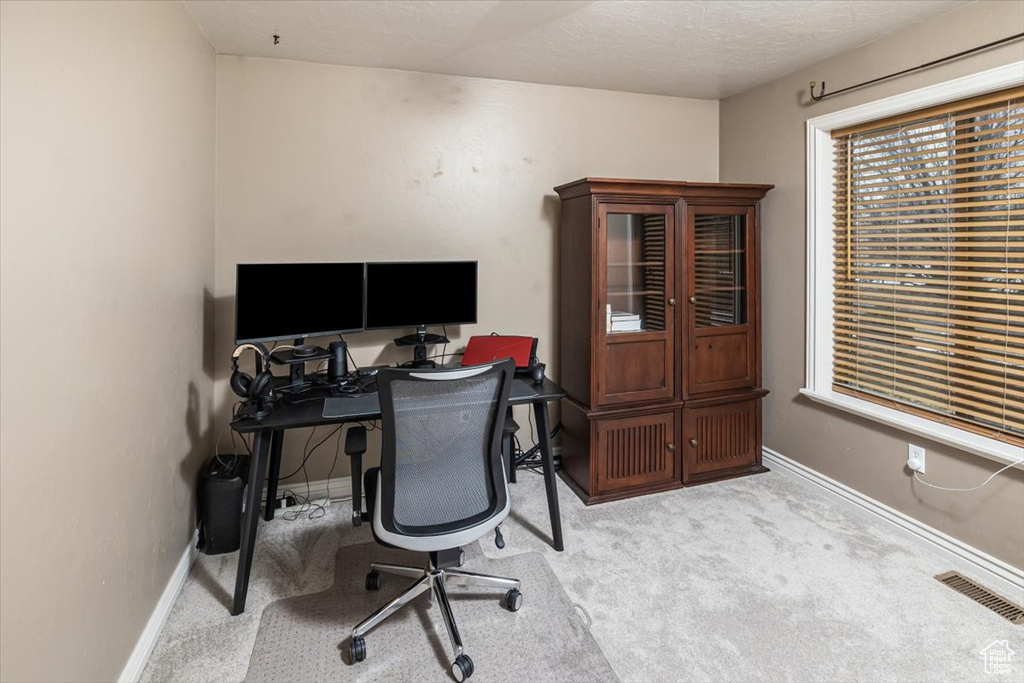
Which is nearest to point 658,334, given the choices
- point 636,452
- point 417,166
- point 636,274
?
point 636,274

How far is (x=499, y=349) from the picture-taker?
3.09 meters

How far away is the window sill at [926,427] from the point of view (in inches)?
89.4

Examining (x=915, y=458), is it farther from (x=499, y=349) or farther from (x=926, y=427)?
(x=499, y=349)

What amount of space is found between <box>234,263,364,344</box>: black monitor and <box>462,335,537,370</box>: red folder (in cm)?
66

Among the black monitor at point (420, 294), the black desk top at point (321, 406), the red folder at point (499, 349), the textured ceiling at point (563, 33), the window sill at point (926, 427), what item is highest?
the textured ceiling at point (563, 33)

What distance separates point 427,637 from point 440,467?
0.67 meters

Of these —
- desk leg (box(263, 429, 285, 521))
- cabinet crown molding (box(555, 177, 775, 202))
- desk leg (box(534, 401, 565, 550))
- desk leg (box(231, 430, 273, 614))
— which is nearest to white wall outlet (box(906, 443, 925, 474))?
cabinet crown molding (box(555, 177, 775, 202))

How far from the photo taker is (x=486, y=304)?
340 cm

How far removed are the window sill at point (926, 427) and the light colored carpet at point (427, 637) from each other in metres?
1.86

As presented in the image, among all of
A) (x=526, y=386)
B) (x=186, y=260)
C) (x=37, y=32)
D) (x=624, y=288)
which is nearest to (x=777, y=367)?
(x=624, y=288)

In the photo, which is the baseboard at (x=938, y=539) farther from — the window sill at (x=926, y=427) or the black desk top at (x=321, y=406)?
the black desk top at (x=321, y=406)

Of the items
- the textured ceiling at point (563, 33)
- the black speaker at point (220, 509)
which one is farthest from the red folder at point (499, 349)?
the textured ceiling at point (563, 33)

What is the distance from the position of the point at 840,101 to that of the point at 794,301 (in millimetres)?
1123

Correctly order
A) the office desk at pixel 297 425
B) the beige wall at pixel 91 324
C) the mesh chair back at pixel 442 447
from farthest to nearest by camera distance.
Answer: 1. the office desk at pixel 297 425
2. the mesh chair back at pixel 442 447
3. the beige wall at pixel 91 324
